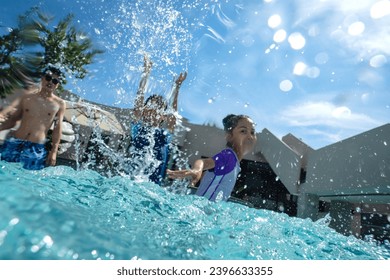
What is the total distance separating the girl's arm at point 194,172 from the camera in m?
2.31

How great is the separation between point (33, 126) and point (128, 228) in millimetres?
3874

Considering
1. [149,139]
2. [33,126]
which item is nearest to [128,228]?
[149,139]

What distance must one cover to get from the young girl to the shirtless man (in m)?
2.81

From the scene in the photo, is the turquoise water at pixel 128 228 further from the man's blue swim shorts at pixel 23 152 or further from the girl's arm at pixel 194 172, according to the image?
the man's blue swim shorts at pixel 23 152

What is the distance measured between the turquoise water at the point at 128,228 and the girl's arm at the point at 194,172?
0.68 feet

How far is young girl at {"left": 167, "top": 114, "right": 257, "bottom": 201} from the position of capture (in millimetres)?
3012

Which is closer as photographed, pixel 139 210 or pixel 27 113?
pixel 139 210

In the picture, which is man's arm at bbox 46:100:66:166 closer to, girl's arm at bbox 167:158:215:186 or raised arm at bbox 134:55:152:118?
raised arm at bbox 134:55:152:118

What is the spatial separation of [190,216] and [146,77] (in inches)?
150

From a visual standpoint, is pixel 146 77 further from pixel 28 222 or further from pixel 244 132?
pixel 28 222

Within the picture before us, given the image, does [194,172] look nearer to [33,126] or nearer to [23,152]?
[23,152]

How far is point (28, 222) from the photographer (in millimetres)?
965

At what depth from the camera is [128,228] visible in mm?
1374
